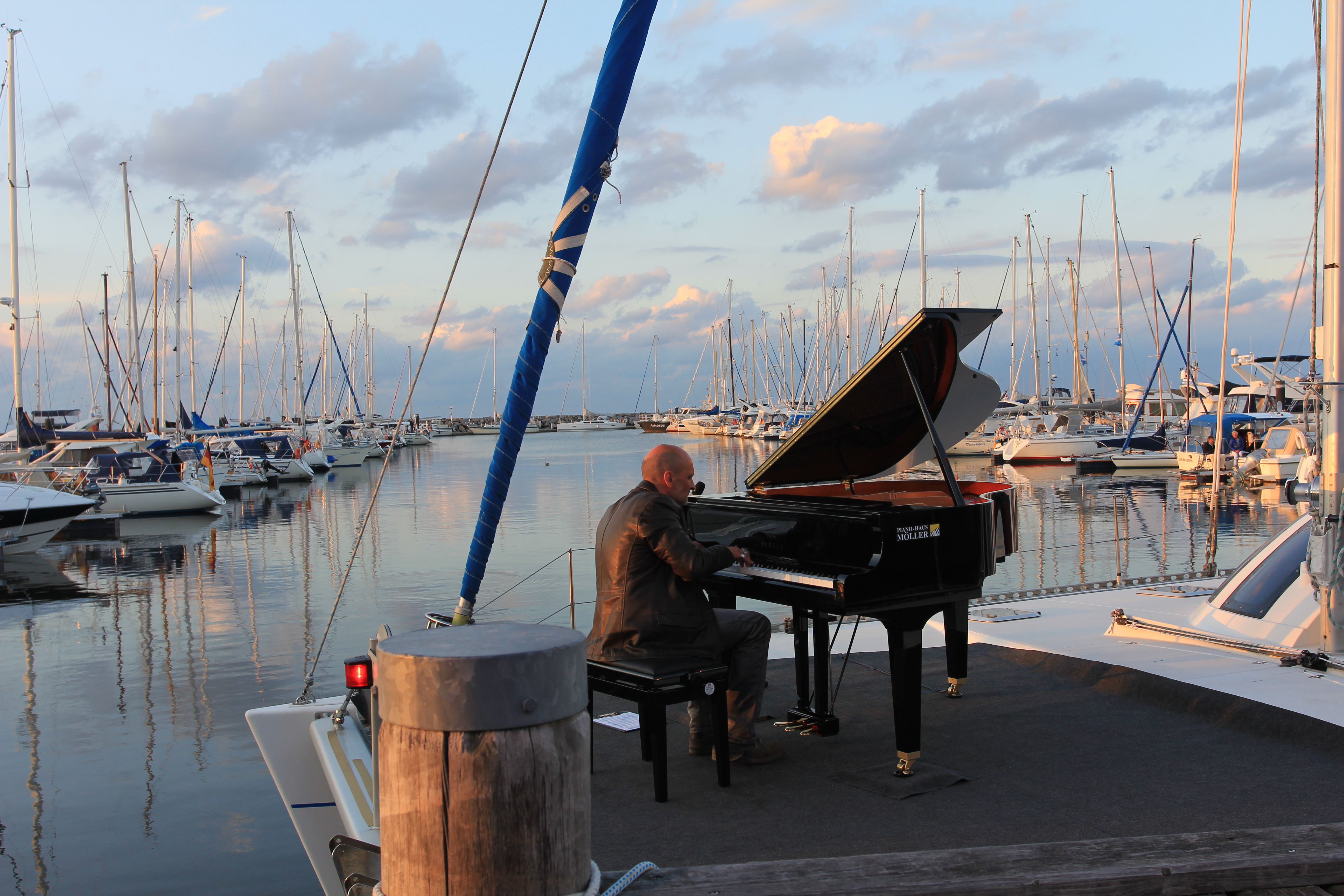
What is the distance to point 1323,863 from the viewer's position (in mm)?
2631

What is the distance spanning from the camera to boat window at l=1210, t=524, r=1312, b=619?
6.20 metres

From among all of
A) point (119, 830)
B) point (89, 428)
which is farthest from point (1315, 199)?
point (89, 428)

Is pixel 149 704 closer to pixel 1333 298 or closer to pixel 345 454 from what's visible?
pixel 1333 298

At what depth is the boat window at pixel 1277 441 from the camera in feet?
100

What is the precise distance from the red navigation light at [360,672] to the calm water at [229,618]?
87.3 inches

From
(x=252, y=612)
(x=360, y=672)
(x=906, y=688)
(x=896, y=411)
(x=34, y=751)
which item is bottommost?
(x=252, y=612)

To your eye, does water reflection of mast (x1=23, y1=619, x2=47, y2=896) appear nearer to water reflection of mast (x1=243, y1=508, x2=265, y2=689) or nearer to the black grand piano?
water reflection of mast (x1=243, y1=508, x2=265, y2=689)

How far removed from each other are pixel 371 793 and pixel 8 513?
62.8 feet

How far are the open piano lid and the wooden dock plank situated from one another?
2.41 m

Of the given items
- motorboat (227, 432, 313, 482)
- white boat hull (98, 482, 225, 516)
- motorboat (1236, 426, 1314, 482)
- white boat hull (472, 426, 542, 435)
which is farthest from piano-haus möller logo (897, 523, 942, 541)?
white boat hull (472, 426, 542, 435)

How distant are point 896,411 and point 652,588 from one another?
73.9 inches

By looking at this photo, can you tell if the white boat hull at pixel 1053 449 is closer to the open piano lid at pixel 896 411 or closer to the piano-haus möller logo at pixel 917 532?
the open piano lid at pixel 896 411

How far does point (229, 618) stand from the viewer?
43.8 ft

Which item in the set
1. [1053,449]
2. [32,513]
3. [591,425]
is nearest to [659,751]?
[32,513]
